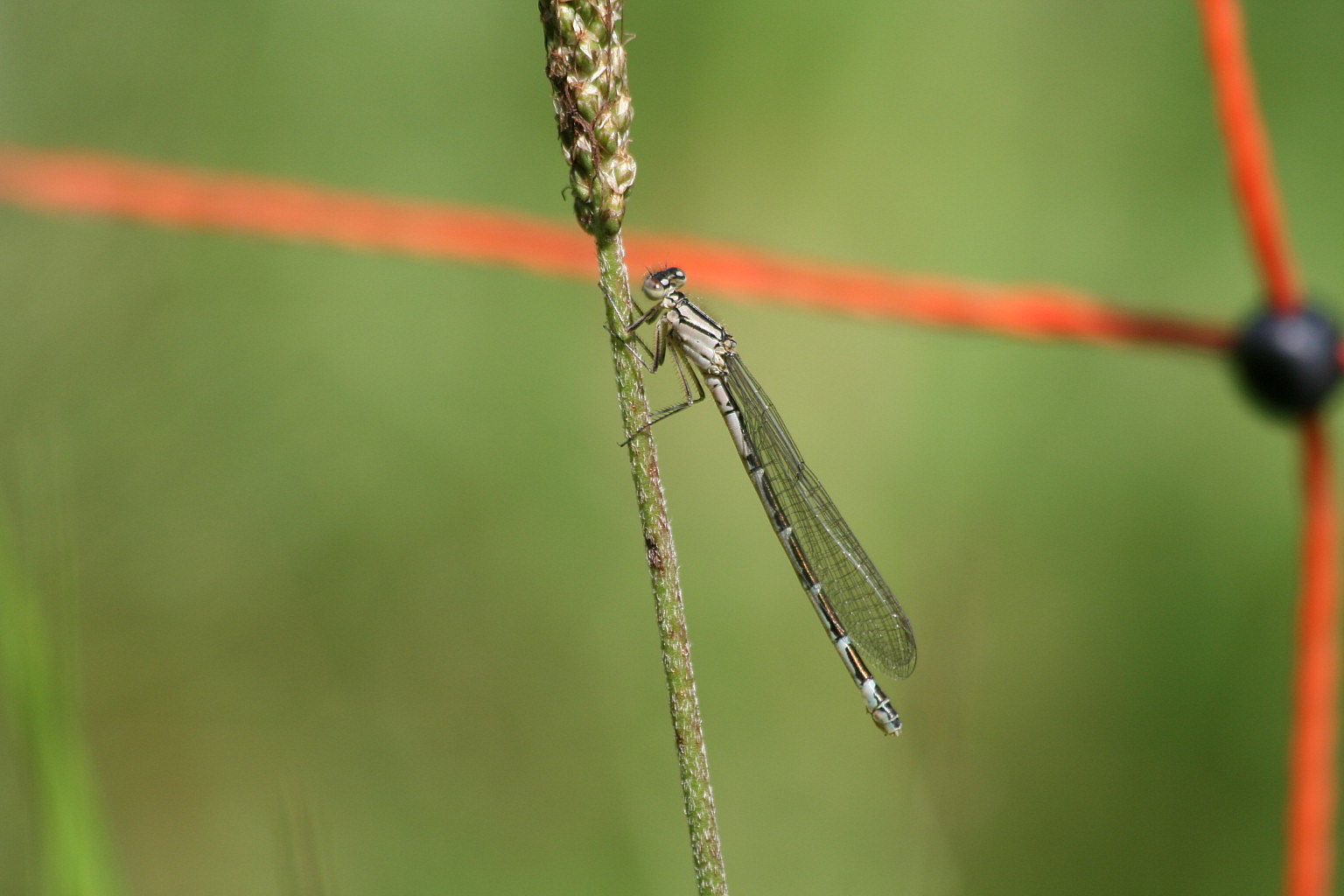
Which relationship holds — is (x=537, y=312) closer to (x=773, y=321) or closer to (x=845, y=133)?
(x=773, y=321)

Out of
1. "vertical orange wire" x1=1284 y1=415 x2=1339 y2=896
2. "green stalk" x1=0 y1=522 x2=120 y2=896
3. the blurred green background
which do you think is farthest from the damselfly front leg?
"green stalk" x1=0 y1=522 x2=120 y2=896

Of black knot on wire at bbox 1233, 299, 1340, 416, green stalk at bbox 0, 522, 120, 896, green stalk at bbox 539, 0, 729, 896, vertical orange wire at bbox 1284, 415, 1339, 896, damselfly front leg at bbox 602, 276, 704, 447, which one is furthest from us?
damselfly front leg at bbox 602, 276, 704, 447

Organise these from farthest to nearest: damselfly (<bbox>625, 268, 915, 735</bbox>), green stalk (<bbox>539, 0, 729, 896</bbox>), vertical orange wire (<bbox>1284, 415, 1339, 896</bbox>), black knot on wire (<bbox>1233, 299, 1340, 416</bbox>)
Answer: damselfly (<bbox>625, 268, 915, 735</bbox>)
black knot on wire (<bbox>1233, 299, 1340, 416</bbox>)
vertical orange wire (<bbox>1284, 415, 1339, 896</bbox>)
green stalk (<bbox>539, 0, 729, 896</bbox>)

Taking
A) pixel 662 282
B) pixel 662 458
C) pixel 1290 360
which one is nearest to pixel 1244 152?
pixel 1290 360

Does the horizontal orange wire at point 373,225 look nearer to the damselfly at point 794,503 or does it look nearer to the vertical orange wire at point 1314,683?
the vertical orange wire at point 1314,683

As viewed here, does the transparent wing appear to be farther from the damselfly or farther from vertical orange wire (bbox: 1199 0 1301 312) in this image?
vertical orange wire (bbox: 1199 0 1301 312)

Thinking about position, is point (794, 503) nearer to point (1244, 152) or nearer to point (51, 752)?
point (1244, 152)

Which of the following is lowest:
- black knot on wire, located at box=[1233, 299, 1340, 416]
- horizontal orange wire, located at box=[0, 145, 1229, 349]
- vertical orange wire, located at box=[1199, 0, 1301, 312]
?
black knot on wire, located at box=[1233, 299, 1340, 416]
